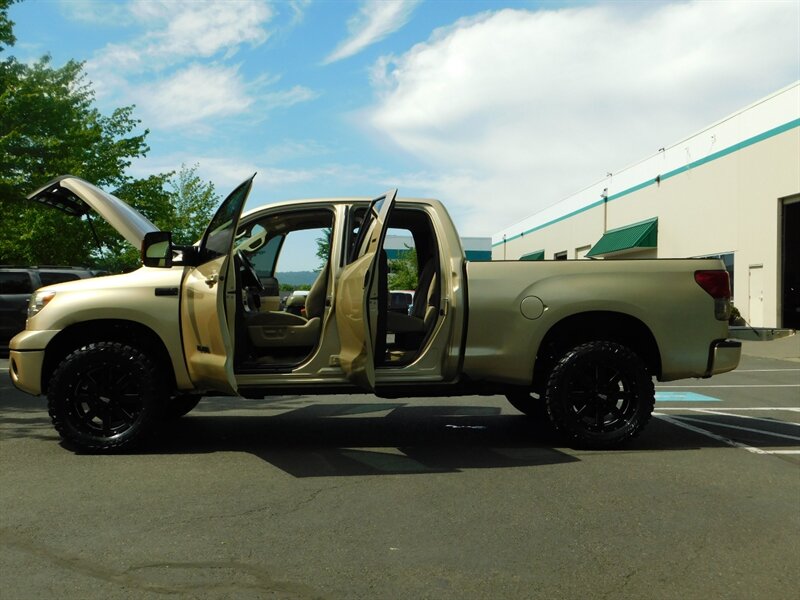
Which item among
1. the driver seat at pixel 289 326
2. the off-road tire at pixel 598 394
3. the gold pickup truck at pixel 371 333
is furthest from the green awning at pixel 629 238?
the driver seat at pixel 289 326

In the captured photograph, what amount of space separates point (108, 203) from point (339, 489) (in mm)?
3246

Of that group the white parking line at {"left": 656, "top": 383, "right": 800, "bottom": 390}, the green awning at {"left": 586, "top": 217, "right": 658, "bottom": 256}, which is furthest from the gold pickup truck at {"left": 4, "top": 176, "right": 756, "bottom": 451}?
the green awning at {"left": 586, "top": 217, "right": 658, "bottom": 256}

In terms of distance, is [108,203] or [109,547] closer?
[109,547]

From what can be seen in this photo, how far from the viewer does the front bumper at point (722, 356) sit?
6719 millimetres

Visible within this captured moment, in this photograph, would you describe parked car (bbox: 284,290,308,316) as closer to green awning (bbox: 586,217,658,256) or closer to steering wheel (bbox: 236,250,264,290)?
steering wheel (bbox: 236,250,264,290)

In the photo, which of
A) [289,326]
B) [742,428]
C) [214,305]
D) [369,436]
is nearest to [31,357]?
[214,305]

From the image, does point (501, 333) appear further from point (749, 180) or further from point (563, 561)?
point (749, 180)

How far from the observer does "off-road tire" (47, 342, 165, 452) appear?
635 cm

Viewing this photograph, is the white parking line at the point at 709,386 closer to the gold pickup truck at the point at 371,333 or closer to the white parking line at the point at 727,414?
the white parking line at the point at 727,414

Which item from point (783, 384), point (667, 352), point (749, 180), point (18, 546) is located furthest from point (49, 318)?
point (749, 180)

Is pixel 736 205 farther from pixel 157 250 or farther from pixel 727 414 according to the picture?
pixel 157 250

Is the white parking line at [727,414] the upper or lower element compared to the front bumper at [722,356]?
lower

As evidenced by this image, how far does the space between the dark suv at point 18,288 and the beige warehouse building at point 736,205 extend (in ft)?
65.7

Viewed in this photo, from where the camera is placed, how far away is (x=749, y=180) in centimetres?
2655
